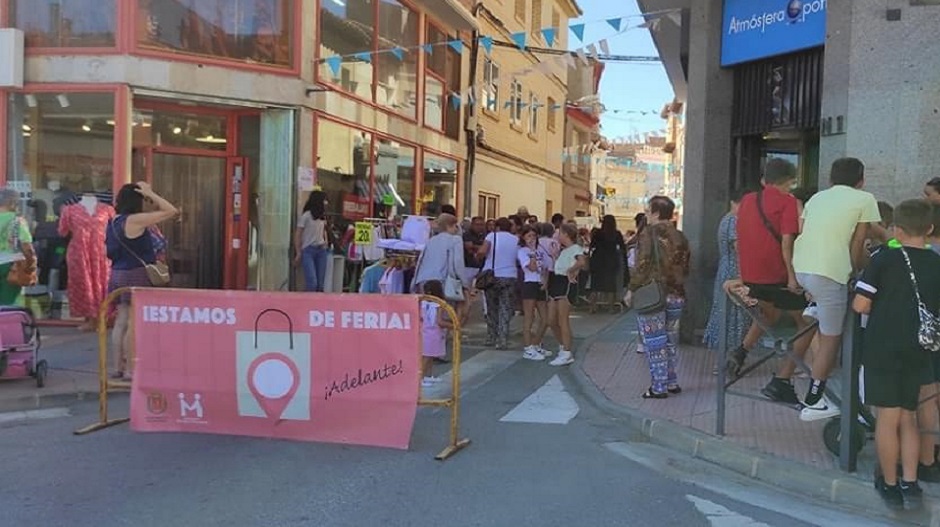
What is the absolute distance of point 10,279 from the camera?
26.6ft

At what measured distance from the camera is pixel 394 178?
52.5 ft

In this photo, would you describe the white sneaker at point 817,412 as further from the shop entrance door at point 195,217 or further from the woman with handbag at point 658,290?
the shop entrance door at point 195,217

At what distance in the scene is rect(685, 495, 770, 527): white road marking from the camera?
4.53m

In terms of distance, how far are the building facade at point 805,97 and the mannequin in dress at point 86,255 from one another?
7.51m

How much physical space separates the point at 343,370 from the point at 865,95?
5.51m

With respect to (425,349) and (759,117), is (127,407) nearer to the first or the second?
(425,349)

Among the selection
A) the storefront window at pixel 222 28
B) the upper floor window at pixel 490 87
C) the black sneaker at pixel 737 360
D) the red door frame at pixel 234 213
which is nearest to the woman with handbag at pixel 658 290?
the black sneaker at pixel 737 360

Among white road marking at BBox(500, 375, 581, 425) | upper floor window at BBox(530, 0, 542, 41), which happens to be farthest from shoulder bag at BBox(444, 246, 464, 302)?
upper floor window at BBox(530, 0, 542, 41)

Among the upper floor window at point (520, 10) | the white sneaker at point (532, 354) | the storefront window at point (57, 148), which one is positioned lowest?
the white sneaker at point (532, 354)

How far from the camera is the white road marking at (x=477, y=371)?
7938mm

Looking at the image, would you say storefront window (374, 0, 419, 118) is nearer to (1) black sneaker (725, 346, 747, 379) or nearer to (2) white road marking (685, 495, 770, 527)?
(1) black sneaker (725, 346, 747, 379)

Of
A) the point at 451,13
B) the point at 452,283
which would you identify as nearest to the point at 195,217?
the point at 452,283

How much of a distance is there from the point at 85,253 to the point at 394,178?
21.7ft

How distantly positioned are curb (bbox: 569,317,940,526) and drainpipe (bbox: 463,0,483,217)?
13.5 m
